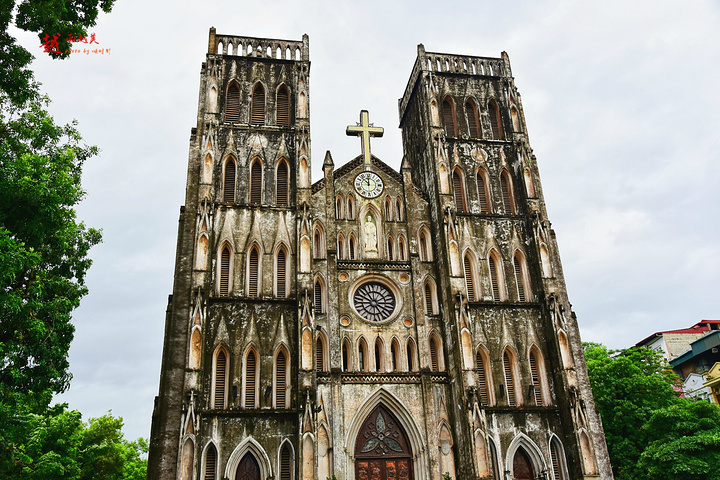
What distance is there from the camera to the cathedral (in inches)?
843

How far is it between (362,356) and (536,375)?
21.7 ft

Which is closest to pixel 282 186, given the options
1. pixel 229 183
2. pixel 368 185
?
pixel 229 183

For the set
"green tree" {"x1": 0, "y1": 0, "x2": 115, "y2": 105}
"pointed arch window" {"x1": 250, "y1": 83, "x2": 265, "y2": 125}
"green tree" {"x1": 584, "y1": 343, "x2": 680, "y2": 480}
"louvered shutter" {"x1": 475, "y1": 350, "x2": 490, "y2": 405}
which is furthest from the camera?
"pointed arch window" {"x1": 250, "y1": 83, "x2": 265, "y2": 125}

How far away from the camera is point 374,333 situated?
78.7ft

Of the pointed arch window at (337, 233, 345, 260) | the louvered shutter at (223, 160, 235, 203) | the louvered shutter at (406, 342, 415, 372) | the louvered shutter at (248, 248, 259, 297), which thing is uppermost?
the louvered shutter at (223, 160, 235, 203)

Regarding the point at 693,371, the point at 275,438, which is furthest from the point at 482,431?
the point at 693,371

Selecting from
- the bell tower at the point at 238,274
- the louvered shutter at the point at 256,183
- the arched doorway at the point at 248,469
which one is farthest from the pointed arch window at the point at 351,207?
the arched doorway at the point at 248,469

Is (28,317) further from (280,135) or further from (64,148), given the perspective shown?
(280,135)

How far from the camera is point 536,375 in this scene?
23.9m

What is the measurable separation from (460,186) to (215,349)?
12.3m

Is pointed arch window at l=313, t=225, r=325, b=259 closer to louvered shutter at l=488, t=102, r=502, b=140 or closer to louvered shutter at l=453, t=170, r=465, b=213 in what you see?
louvered shutter at l=453, t=170, r=465, b=213

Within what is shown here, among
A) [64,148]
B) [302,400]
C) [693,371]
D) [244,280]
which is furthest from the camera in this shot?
[693,371]

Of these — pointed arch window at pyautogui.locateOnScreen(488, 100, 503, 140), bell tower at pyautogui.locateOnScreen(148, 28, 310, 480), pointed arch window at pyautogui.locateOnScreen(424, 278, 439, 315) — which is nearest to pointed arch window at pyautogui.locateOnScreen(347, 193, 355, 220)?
bell tower at pyautogui.locateOnScreen(148, 28, 310, 480)

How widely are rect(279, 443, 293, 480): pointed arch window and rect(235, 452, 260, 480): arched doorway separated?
789mm
